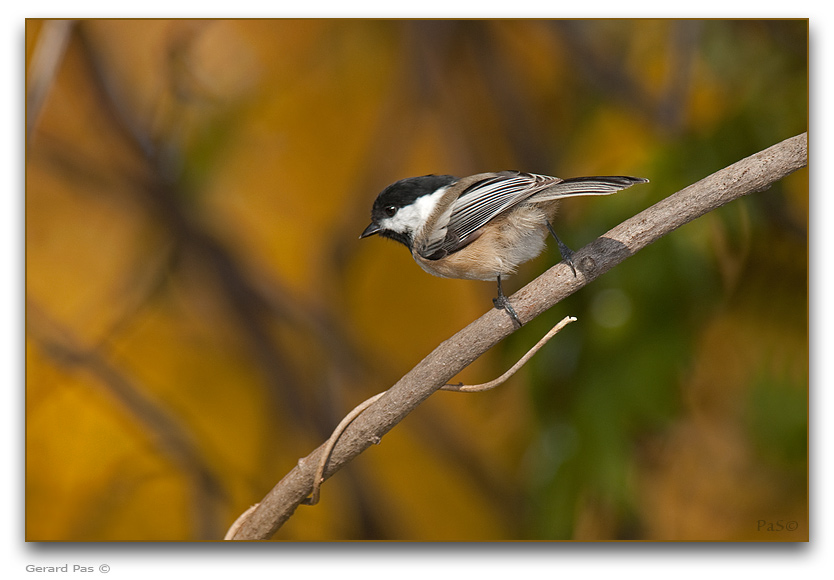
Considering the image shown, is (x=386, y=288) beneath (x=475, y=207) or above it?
beneath

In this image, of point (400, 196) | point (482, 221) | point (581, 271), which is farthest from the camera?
point (400, 196)

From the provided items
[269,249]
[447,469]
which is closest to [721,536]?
[447,469]

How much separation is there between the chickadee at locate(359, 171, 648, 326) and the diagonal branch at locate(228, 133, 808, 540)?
0.18 feet

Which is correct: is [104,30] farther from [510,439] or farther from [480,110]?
[510,439]

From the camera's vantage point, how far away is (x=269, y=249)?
1.74 metres

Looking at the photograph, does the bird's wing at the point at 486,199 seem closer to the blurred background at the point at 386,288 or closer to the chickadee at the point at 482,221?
the chickadee at the point at 482,221

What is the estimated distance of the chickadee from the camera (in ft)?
3.75

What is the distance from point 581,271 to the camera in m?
0.99

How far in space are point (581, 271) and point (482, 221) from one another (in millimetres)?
241

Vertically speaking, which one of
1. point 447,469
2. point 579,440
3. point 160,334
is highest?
point 160,334

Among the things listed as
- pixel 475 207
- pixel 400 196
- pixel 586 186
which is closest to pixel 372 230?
pixel 400 196

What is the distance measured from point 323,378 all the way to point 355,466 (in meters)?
0.25

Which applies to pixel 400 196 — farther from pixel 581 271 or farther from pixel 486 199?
pixel 581 271

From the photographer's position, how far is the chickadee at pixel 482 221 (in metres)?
1.14
